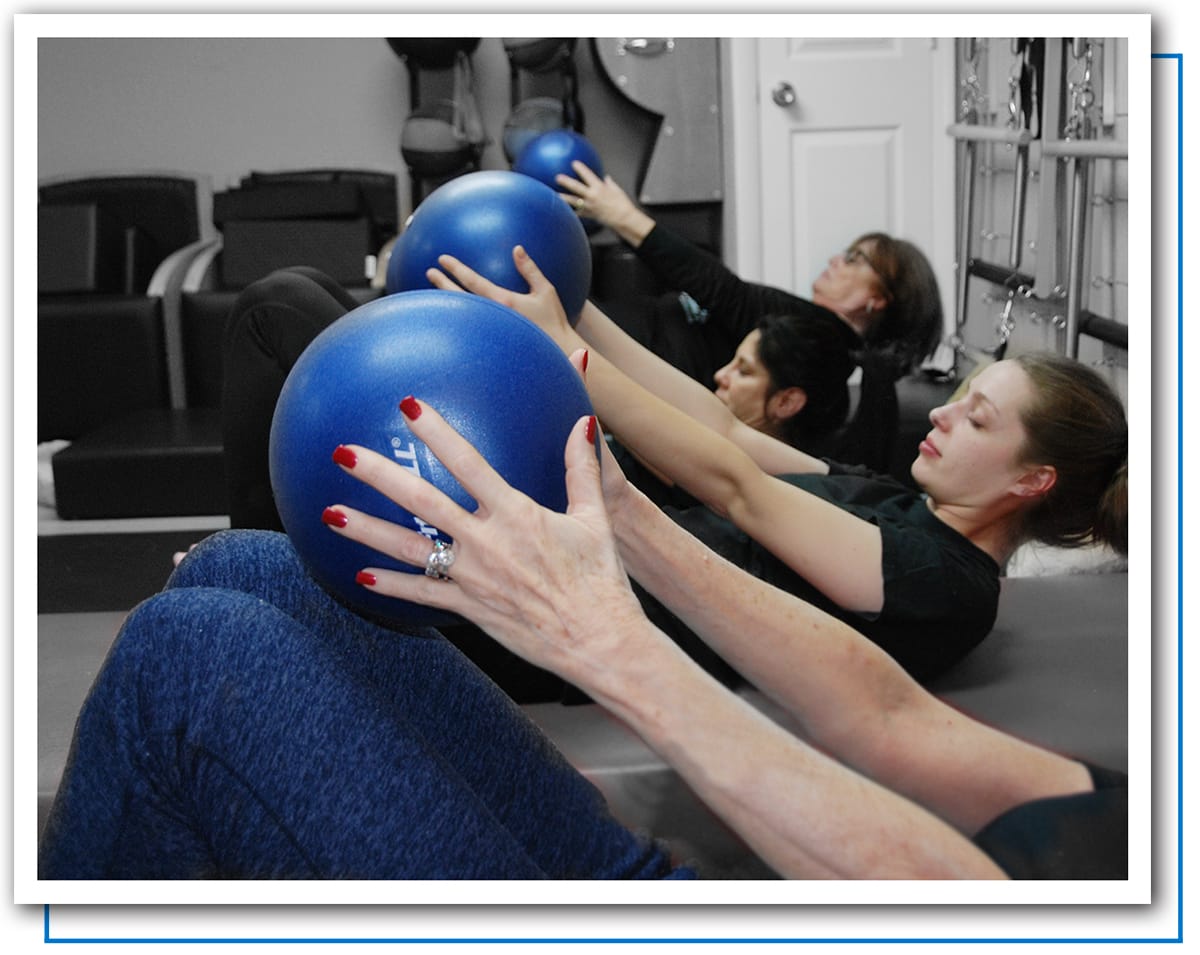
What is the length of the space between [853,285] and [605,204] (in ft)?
2.31

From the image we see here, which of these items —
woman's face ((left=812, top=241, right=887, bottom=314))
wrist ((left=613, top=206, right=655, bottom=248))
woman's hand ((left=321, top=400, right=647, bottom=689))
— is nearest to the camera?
woman's hand ((left=321, top=400, right=647, bottom=689))

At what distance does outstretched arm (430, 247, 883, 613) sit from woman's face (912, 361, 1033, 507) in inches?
4.4

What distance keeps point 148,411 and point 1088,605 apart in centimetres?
262

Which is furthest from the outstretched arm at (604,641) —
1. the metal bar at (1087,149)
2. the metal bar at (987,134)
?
the metal bar at (987,134)

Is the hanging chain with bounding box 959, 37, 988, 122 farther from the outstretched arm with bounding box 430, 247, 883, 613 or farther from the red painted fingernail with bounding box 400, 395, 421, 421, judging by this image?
the red painted fingernail with bounding box 400, 395, 421, 421

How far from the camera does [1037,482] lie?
1.55m

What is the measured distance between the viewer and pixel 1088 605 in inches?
57.2

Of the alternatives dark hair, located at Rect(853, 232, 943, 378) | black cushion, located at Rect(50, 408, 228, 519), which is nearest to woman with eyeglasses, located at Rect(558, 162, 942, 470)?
dark hair, located at Rect(853, 232, 943, 378)

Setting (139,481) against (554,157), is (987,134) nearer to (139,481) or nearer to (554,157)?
(554,157)

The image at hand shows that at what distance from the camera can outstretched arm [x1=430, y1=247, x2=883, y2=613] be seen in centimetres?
156

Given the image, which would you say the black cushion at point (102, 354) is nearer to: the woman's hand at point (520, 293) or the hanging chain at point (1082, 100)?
the woman's hand at point (520, 293)

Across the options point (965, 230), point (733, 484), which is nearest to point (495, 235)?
point (733, 484)
